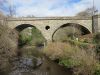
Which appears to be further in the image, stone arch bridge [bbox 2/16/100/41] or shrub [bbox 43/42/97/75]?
stone arch bridge [bbox 2/16/100/41]

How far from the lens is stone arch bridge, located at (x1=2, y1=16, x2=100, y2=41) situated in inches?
1694

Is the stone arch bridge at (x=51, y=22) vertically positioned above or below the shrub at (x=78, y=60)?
above

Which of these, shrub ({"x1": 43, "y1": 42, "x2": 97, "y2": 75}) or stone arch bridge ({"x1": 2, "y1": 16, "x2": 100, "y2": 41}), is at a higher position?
stone arch bridge ({"x1": 2, "y1": 16, "x2": 100, "y2": 41})

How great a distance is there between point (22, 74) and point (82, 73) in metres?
5.52

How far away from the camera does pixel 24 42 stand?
55.5 m

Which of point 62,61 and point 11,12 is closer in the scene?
point 62,61

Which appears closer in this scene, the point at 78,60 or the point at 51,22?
the point at 78,60

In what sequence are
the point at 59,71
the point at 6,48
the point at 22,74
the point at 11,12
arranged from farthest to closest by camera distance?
the point at 11,12 → the point at 6,48 → the point at 59,71 → the point at 22,74

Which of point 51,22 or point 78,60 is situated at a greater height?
point 51,22

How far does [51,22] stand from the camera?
45.0 metres

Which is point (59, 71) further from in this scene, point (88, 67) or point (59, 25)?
point (59, 25)

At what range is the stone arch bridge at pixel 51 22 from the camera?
43022 millimetres

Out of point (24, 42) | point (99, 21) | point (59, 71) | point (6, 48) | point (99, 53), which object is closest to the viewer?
point (99, 53)

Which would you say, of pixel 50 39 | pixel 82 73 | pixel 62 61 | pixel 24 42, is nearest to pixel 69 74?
pixel 82 73
